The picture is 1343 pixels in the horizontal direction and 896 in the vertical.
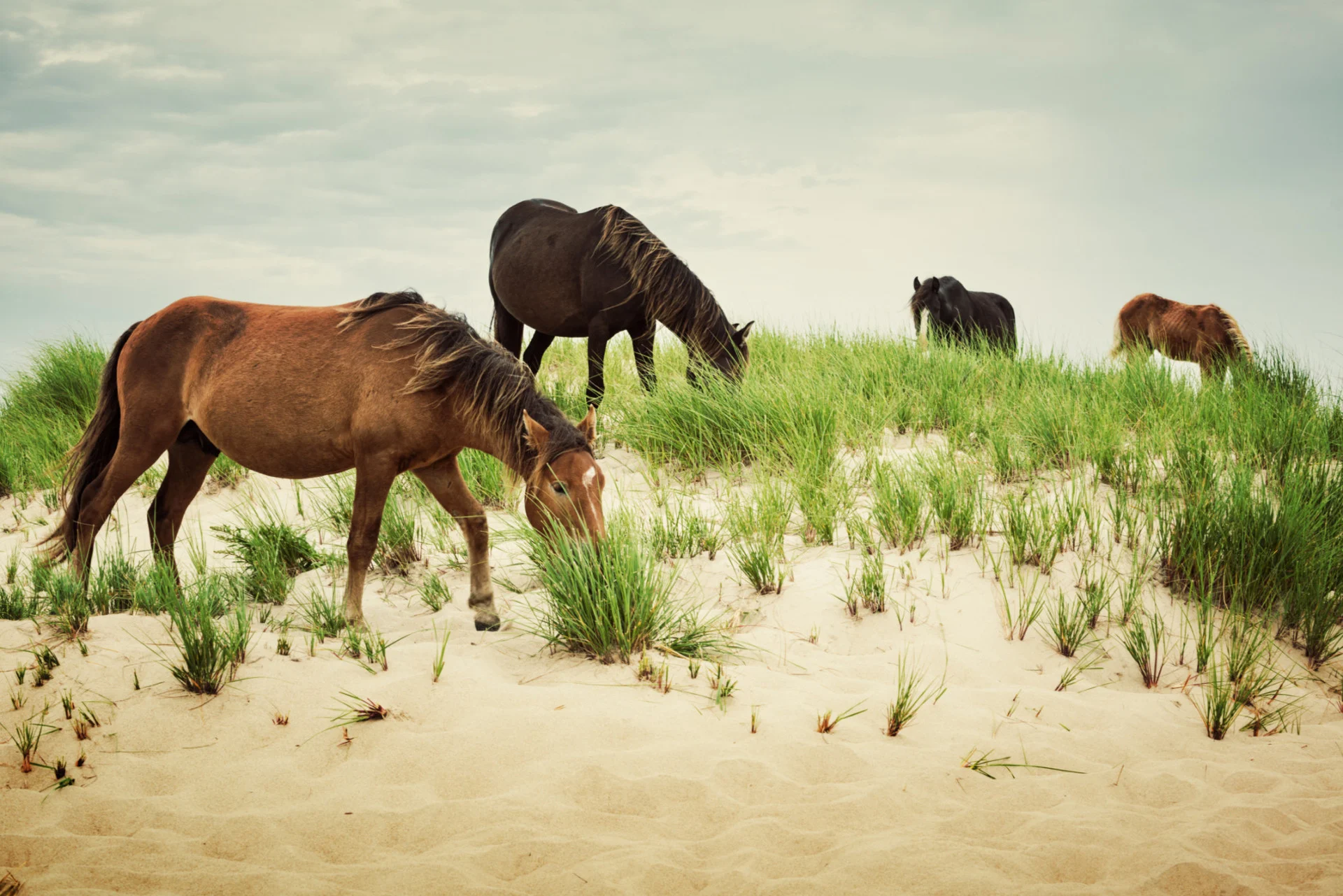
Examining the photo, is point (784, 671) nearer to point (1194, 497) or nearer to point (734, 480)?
point (734, 480)

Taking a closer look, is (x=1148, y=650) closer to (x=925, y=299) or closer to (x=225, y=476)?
(x=225, y=476)

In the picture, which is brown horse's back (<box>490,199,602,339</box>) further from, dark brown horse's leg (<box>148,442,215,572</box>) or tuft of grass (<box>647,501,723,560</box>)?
dark brown horse's leg (<box>148,442,215,572</box>)

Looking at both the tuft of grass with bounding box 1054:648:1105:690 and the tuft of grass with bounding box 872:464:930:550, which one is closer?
the tuft of grass with bounding box 1054:648:1105:690

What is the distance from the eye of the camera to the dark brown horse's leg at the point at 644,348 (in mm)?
7773

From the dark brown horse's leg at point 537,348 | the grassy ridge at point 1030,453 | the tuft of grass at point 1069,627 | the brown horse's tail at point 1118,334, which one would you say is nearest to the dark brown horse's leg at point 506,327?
the dark brown horse's leg at point 537,348

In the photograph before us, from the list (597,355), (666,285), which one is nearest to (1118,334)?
(666,285)

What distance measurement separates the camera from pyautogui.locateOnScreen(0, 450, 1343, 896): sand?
104 inches

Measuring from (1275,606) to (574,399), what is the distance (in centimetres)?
563

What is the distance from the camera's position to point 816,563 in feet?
16.9

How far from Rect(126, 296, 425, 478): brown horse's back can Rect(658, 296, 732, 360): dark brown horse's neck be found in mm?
3293

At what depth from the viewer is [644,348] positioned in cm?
789

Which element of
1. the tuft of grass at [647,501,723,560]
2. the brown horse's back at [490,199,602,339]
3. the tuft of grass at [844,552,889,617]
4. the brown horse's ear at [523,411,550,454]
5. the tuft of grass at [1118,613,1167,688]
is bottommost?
the tuft of grass at [1118,613,1167,688]

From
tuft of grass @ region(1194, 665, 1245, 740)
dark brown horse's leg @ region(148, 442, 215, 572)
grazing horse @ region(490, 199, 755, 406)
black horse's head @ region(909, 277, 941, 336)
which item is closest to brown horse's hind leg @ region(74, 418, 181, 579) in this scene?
dark brown horse's leg @ region(148, 442, 215, 572)

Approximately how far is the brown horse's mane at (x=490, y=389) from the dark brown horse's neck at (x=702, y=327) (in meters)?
3.29
